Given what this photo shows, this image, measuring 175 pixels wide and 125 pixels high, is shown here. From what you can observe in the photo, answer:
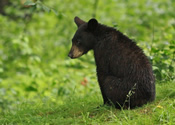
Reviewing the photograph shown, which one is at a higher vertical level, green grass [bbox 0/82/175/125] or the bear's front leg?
the bear's front leg

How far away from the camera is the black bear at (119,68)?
3.91 meters

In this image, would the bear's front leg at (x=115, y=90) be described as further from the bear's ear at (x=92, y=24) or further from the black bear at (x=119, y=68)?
the bear's ear at (x=92, y=24)

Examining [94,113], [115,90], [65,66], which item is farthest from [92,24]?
[65,66]

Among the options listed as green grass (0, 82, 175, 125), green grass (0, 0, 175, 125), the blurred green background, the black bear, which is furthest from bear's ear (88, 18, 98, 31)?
the blurred green background

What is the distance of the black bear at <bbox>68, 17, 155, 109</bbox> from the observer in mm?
3906

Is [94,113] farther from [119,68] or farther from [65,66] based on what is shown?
[65,66]

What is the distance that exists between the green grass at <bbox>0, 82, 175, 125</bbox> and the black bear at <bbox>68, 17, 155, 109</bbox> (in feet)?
0.53

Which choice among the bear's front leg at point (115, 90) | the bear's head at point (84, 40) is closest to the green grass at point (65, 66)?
the bear's front leg at point (115, 90)

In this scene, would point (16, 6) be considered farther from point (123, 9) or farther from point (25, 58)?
point (123, 9)

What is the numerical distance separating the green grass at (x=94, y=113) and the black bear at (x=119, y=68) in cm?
16

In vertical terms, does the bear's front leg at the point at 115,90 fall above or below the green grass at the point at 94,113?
above

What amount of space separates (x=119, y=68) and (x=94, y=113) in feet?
2.35

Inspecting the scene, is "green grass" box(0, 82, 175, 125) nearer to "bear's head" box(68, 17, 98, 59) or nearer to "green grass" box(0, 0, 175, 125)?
"green grass" box(0, 0, 175, 125)

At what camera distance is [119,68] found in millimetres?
4055
